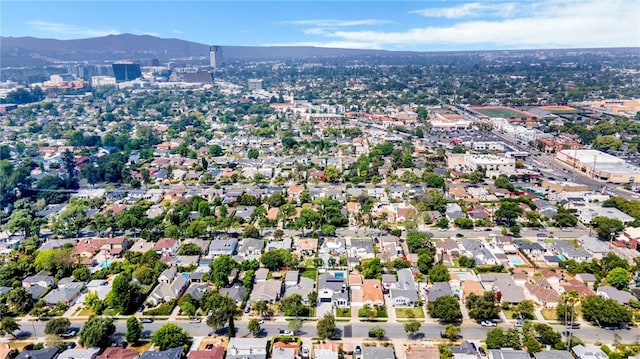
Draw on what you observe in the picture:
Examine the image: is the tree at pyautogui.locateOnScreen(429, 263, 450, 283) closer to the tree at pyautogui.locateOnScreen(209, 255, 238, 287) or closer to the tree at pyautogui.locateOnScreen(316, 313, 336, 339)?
the tree at pyautogui.locateOnScreen(316, 313, 336, 339)

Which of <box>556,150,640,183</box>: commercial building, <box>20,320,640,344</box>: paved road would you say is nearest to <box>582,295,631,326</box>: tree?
<box>20,320,640,344</box>: paved road

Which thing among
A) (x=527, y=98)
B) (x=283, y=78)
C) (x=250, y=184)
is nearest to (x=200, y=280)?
(x=250, y=184)

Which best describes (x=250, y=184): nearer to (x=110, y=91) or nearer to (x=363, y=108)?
(x=363, y=108)

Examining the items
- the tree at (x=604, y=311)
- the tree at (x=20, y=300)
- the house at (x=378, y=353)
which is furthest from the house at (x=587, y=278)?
the tree at (x=20, y=300)

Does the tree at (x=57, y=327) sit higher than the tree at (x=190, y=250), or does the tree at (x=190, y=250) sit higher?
the tree at (x=190, y=250)

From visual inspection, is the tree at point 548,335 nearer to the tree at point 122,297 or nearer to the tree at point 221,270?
the tree at point 221,270
